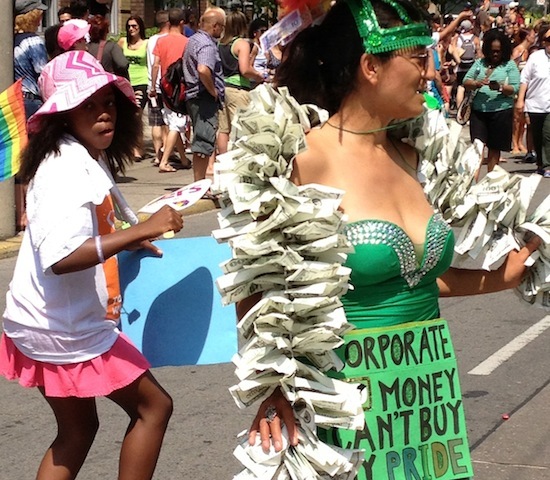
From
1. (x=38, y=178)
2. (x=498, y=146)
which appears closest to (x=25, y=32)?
(x=498, y=146)

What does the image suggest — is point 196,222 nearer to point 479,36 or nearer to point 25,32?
point 25,32

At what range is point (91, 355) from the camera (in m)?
3.51

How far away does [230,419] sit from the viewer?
5.56m

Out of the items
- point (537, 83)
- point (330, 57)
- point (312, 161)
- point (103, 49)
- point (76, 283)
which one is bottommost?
point (537, 83)

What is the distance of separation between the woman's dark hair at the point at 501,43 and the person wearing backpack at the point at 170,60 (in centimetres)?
351

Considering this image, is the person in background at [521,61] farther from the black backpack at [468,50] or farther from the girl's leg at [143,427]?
the girl's leg at [143,427]

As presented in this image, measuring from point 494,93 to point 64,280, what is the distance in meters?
10.8

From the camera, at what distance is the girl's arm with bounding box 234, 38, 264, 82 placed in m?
13.0

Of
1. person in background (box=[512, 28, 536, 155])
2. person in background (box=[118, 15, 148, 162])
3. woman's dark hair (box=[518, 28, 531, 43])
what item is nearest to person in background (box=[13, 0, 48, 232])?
person in background (box=[118, 15, 148, 162])

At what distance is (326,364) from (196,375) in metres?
3.71

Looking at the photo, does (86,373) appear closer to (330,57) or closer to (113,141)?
(113,141)

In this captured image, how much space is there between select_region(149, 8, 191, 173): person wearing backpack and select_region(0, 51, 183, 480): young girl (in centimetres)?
981

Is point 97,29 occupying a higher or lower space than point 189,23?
higher

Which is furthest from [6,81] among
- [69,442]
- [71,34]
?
[69,442]
